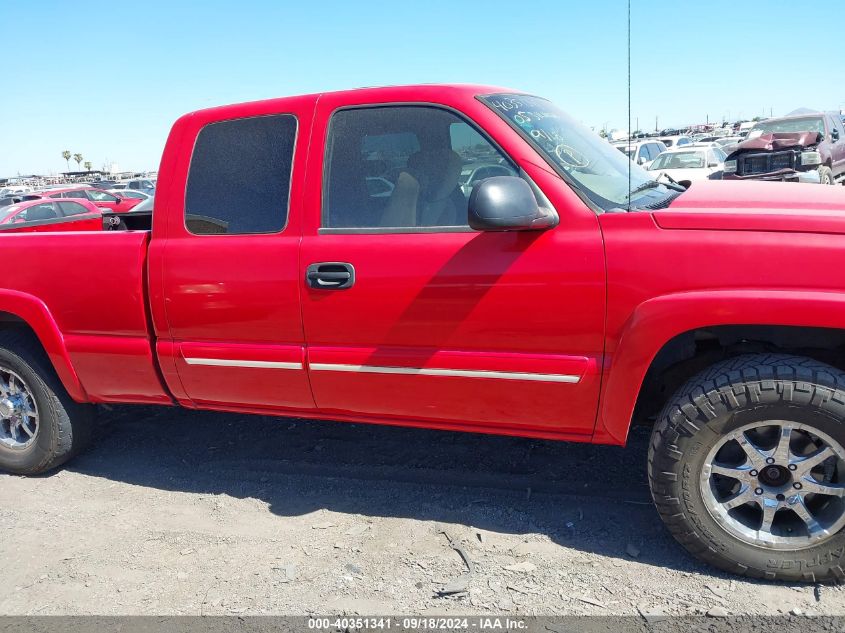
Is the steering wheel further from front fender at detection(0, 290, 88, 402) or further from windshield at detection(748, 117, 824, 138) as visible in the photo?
windshield at detection(748, 117, 824, 138)

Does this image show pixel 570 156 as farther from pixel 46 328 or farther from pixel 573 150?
pixel 46 328

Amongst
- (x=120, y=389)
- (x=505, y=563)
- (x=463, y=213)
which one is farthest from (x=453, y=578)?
(x=120, y=389)

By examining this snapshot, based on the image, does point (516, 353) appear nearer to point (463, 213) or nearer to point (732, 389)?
point (463, 213)

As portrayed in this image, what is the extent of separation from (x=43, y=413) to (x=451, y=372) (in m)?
2.54

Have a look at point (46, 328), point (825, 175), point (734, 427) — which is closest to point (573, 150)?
point (734, 427)

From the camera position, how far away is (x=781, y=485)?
2600mm

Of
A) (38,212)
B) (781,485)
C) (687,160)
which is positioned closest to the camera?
(781,485)

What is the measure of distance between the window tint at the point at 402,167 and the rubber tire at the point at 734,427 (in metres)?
1.18

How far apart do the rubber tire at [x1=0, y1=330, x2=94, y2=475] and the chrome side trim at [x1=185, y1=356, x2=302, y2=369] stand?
1077mm

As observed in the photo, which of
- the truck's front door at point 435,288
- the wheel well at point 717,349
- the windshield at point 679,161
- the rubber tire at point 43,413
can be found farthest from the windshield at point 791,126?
the rubber tire at point 43,413

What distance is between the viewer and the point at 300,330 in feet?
10.1

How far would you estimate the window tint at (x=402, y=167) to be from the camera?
2.90m

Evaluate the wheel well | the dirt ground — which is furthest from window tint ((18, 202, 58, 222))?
the wheel well

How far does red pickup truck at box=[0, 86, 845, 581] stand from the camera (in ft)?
8.20
